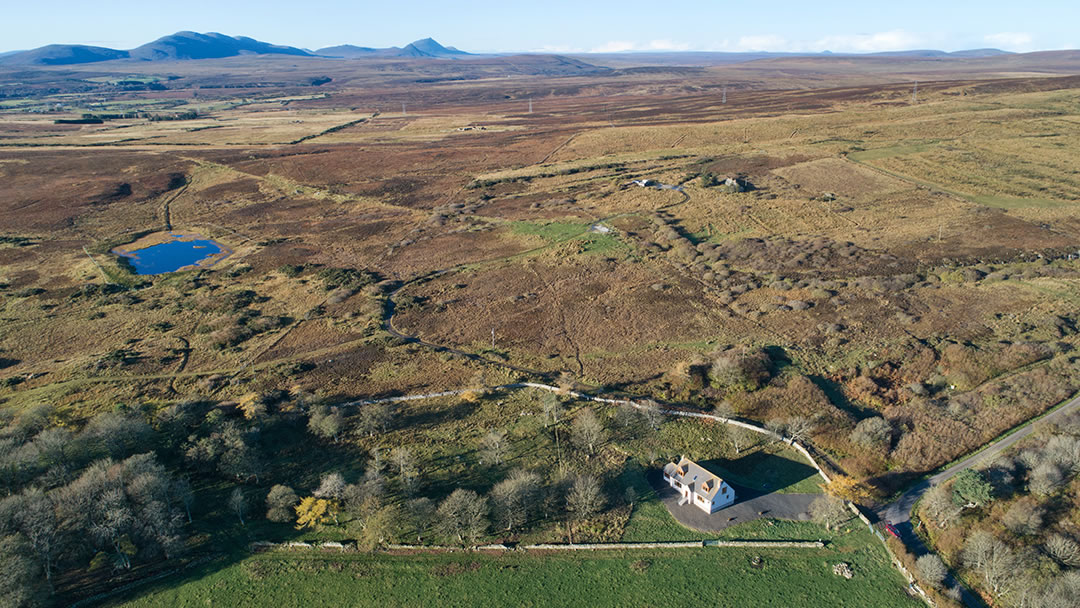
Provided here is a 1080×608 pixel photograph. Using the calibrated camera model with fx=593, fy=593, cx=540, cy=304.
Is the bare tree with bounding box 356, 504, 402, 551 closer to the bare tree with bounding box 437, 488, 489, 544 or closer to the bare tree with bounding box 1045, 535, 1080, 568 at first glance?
the bare tree with bounding box 437, 488, 489, 544

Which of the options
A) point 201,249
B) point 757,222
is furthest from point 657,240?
point 201,249

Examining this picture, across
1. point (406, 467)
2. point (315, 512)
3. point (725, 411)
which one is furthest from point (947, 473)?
point (315, 512)

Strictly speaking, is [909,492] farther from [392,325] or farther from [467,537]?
[392,325]

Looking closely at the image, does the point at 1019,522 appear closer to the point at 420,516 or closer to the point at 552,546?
the point at 552,546

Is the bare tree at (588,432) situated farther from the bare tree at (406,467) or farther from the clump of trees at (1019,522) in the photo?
the clump of trees at (1019,522)

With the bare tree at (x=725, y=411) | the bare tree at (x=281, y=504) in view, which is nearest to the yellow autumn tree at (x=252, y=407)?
the bare tree at (x=281, y=504)

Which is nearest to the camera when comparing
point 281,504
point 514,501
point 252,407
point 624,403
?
point 514,501
